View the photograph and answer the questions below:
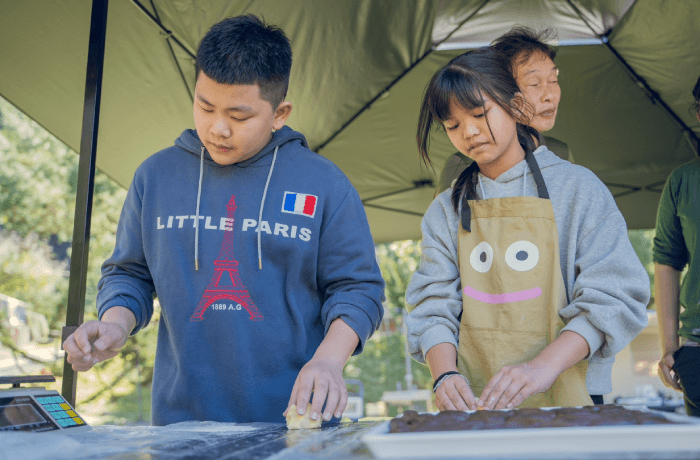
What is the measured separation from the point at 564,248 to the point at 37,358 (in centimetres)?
1156

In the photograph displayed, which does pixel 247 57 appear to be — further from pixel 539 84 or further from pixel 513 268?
pixel 539 84

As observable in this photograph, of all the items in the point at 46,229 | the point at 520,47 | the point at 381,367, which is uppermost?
the point at 46,229

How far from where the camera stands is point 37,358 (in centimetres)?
1094

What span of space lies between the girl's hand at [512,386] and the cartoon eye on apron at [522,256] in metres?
0.27

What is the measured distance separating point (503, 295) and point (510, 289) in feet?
0.07

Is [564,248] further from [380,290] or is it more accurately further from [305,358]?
[305,358]

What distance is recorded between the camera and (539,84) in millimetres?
2119

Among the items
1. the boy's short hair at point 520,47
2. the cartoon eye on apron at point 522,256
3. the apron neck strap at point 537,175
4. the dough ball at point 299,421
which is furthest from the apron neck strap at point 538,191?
the boy's short hair at point 520,47

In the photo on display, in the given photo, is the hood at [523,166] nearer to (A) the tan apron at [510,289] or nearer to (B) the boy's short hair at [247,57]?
(A) the tan apron at [510,289]

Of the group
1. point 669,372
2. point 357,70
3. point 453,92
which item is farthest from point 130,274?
point 357,70

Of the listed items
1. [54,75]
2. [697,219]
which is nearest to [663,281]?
[697,219]

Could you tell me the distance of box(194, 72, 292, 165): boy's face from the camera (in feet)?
4.19

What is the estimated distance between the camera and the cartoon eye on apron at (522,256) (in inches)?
52.3

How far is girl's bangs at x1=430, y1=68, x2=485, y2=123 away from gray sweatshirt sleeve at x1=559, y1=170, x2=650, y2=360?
308mm
